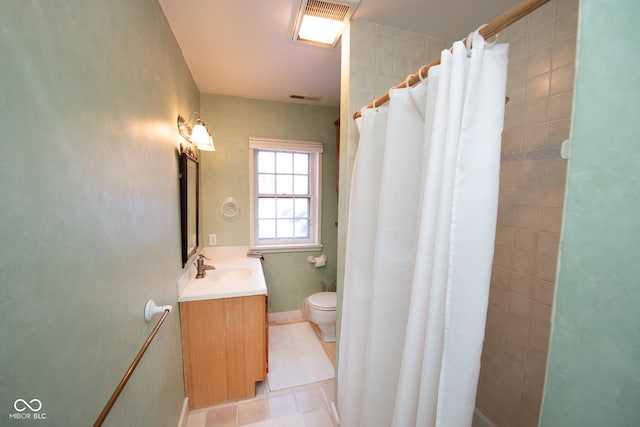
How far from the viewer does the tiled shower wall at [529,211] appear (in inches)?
43.7

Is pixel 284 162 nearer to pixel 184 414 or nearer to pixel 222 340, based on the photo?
pixel 222 340

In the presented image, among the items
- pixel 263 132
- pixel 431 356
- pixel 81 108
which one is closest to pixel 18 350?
pixel 81 108

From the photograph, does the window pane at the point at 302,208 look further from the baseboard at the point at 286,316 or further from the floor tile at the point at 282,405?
the floor tile at the point at 282,405

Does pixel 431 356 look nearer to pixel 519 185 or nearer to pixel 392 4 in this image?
pixel 519 185

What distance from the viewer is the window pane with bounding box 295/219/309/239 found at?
9.23 feet

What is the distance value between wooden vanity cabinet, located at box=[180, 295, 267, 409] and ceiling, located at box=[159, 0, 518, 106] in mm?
1745

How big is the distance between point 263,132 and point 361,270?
2004mm

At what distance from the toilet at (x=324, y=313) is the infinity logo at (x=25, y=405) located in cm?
188

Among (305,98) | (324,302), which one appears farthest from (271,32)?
(324,302)

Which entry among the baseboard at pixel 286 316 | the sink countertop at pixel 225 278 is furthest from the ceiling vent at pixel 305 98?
the baseboard at pixel 286 316

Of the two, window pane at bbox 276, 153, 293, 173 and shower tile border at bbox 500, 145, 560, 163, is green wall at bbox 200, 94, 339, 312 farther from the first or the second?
shower tile border at bbox 500, 145, 560, 163

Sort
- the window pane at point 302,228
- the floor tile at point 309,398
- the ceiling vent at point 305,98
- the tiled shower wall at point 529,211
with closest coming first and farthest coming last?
the tiled shower wall at point 529,211
the floor tile at point 309,398
the ceiling vent at point 305,98
the window pane at point 302,228

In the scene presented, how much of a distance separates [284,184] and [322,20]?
165 centimetres

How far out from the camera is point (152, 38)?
111 cm
